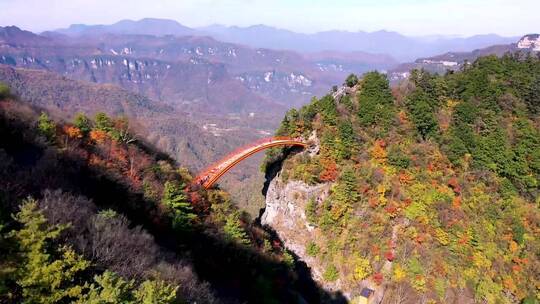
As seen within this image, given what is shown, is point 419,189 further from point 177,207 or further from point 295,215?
point 177,207

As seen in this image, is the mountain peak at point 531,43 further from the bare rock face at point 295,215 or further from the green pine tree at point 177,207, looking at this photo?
the green pine tree at point 177,207

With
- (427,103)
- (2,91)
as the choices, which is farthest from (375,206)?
(2,91)

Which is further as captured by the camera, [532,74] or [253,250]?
[532,74]

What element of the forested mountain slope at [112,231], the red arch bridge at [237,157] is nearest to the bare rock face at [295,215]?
the forested mountain slope at [112,231]

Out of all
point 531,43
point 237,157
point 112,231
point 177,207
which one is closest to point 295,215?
point 237,157

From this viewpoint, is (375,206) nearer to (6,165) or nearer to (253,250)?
(253,250)
